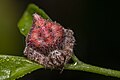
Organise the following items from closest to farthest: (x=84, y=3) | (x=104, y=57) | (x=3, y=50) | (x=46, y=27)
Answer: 1. (x=46, y=27)
2. (x=3, y=50)
3. (x=104, y=57)
4. (x=84, y=3)

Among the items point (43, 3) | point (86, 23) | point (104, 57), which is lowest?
point (104, 57)

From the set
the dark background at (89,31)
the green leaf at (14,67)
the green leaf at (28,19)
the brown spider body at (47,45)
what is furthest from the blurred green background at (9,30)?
the brown spider body at (47,45)

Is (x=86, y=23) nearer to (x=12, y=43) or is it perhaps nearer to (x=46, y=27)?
(x=12, y=43)

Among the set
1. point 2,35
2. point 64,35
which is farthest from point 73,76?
point 64,35

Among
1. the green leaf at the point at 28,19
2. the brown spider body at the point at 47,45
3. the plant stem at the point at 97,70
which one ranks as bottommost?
the plant stem at the point at 97,70

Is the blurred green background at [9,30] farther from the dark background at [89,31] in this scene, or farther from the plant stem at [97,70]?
the plant stem at [97,70]

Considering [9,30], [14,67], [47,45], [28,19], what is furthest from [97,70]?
[9,30]

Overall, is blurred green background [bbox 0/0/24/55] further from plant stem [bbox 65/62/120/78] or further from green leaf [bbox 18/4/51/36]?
plant stem [bbox 65/62/120/78]
